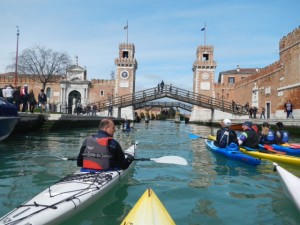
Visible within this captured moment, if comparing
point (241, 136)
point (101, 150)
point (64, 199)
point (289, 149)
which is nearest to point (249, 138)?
point (241, 136)

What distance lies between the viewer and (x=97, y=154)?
548 cm

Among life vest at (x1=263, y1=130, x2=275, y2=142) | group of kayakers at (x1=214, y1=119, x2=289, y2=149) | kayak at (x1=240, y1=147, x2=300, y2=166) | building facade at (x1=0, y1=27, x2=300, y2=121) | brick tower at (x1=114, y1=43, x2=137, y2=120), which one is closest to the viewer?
kayak at (x1=240, y1=147, x2=300, y2=166)

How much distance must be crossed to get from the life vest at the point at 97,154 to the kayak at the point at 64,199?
0.43 ft

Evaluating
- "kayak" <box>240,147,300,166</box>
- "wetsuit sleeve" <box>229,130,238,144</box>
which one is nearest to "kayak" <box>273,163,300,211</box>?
"kayak" <box>240,147,300,166</box>

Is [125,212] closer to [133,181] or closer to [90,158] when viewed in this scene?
[90,158]

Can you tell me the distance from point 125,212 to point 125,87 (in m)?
46.7

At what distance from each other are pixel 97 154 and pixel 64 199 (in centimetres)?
143

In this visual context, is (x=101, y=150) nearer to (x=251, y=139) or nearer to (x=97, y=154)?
(x=97, y=154)

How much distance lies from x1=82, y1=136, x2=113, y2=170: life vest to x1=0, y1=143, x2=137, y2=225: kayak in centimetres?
13

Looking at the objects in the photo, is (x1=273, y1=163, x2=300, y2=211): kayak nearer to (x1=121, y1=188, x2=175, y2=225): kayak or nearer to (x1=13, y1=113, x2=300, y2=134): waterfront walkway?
(x1=121, y1=188, x2=175, y2=225): kayak

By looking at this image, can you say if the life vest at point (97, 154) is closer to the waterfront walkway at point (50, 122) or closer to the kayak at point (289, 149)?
the kayak at point (289, 149)

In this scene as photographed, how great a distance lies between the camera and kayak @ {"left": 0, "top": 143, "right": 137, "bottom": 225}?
3527 millimetres

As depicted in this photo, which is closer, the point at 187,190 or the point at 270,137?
the point at 187,190

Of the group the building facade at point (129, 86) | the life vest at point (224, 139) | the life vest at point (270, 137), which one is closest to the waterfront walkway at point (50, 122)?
the life vest at point (224, 139)
